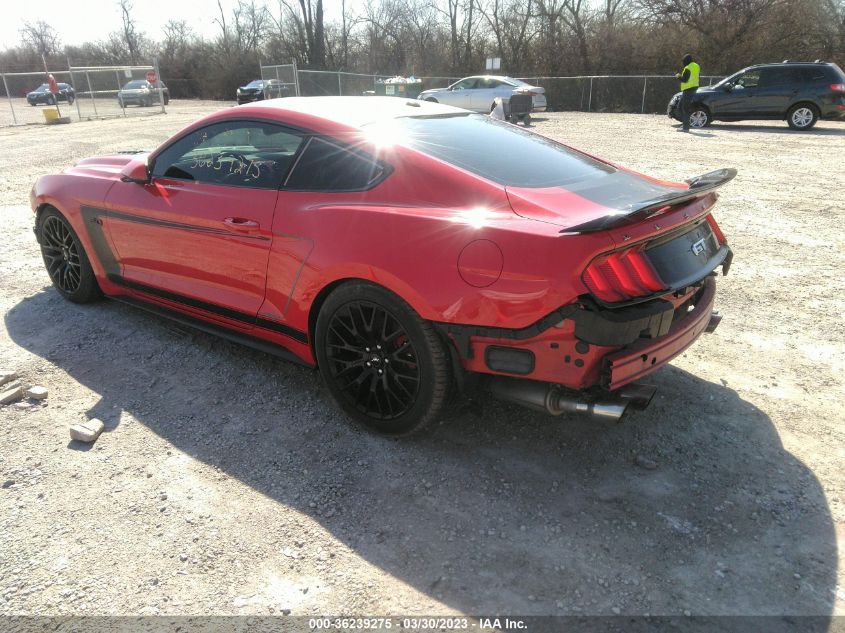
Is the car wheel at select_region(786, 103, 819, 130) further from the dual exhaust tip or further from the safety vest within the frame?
the dual exhaust tip

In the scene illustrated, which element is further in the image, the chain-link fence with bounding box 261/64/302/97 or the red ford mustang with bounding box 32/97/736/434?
the chain-link fence with bounding box 261/64/302/97

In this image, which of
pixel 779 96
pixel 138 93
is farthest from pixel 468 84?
pixel 138 93

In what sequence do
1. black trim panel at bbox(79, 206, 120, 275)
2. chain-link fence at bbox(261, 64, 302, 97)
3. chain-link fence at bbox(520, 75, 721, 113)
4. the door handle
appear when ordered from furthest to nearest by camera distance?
chain-link fence at bbox(520, 75, 721, 113), chain-link fence at bbox(261, 64, 302, 97), black trim panel at bbox(79, 206, 120, 275), the door handle

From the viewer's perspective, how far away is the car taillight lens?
2.33 m

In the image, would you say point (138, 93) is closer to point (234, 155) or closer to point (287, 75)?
point (287, 75)

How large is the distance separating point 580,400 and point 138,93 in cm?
2824

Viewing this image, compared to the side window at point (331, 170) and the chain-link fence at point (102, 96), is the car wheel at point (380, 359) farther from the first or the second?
the chain-link fence at point (102, 96)

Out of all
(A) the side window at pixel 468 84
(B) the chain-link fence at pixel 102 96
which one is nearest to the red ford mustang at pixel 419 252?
(A) the side window at pixel 468 84

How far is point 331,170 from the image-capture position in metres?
3.06

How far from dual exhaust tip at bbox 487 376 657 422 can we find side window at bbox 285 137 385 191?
4.03 feet

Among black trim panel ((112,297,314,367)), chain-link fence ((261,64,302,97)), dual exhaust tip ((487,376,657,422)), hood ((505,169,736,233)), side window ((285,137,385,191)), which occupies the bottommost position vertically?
black trim panel ((112,297,314,367))

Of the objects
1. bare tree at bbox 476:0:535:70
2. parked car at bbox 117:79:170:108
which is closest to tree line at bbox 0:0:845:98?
bare tree at bbox 476:0:535:70

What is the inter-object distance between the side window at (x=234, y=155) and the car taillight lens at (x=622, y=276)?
5.84 ft

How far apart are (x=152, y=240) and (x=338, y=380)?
1.71 meters
